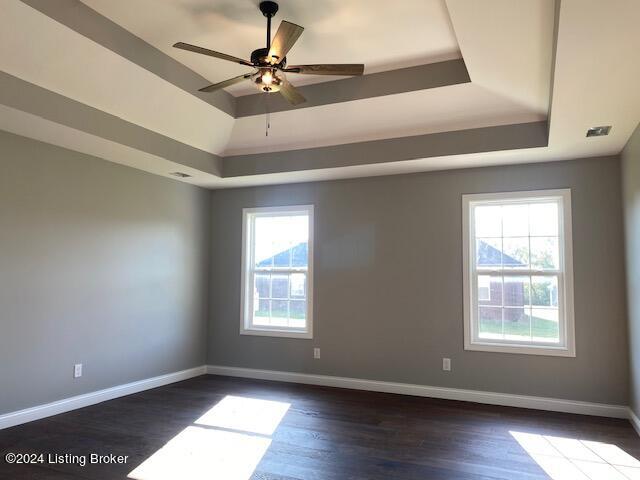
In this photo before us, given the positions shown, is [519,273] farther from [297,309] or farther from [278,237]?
[278,237]

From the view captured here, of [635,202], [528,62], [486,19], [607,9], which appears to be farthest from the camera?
[635,202]

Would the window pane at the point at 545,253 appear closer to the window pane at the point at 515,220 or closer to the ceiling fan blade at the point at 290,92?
the window pane at the point at 515,220

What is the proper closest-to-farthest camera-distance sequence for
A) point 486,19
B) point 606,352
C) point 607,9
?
1. point 607,9
2. point 486,19
3. point 606,352

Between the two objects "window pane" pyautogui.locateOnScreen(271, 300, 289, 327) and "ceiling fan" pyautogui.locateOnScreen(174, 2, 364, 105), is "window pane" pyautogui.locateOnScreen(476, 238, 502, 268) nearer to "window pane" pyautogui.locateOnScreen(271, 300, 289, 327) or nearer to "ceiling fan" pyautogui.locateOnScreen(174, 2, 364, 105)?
"window pane" pyautogui.locateOnScreen(271, 300, 289, 327)

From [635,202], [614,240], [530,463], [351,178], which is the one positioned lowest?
[530,463]

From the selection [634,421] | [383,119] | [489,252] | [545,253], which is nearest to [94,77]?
[383,119]

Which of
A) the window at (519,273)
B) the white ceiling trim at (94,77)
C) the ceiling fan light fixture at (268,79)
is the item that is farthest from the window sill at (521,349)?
the white ceiling trim at (94,77)

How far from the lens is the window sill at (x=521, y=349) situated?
14.1 feet

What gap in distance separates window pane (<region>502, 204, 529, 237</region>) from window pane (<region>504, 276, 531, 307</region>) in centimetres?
46

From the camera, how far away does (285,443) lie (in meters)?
3.39

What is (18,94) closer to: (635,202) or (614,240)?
(635,202)

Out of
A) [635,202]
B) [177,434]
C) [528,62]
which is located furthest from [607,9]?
[177,434]

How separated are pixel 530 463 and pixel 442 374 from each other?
5.43 feet

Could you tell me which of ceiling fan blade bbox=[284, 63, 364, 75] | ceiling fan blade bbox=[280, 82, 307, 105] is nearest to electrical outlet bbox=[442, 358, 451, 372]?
ceiling fan blade bbox=[280, 82, 307, 105]
